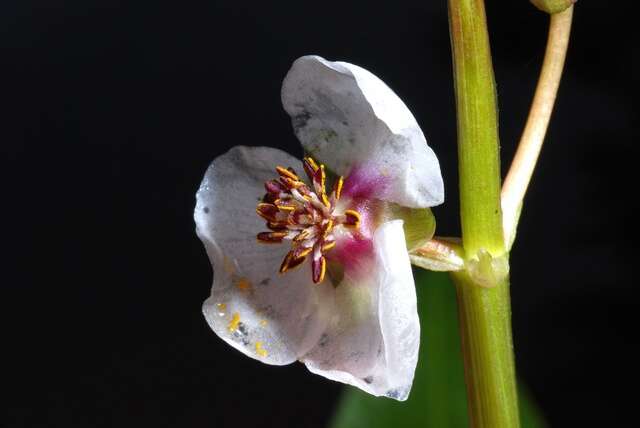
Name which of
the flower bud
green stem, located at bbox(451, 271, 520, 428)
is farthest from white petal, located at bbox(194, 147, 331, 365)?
the flower bud

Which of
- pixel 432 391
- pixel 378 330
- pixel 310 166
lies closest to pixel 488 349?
pixel 378 330

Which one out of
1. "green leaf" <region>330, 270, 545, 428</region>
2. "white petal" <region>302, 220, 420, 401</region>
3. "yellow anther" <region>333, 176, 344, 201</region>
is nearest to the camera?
"white petal" <region>302, 220, 420, 401</region>

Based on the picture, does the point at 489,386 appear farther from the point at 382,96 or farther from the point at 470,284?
the point at 382,96

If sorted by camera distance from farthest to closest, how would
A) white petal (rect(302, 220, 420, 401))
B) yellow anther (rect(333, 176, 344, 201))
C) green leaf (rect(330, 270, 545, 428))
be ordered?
green leaf (rect(330, 270, 545, 428))
yellow anther (rect(333, 176, 344, 201))
white petal (rect(302, 220, 420, 401))

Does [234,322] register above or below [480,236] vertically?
below

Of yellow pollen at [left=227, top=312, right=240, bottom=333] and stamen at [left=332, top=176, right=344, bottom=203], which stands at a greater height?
stamen at [left=332, top=176, right=344, bottom=203]

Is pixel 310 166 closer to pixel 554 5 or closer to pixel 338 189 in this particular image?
pixel 338 189

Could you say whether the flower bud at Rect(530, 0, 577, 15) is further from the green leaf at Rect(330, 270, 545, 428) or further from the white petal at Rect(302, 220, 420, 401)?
the green leaf at Rect(330, 270, 545, 428)

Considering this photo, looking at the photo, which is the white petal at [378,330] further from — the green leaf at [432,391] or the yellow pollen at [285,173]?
the green leaf at [432,391]

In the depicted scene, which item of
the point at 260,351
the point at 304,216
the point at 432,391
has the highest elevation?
the point at 304,216
